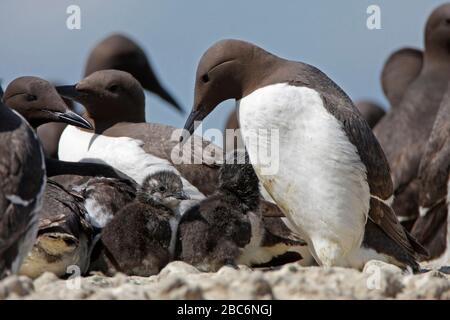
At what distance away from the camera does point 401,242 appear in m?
12.9

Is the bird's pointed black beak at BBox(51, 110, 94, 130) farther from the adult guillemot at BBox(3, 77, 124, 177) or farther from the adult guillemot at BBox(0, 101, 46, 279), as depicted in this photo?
the adult guillemot at BBox(0, 101, 46, 279)

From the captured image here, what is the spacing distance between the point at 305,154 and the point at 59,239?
2.20m

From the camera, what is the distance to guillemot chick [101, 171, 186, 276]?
12352 millimetres

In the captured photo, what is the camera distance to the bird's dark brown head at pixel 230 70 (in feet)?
41.5

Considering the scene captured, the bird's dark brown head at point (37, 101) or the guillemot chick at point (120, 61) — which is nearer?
the bird's dark brown head at point (37, 101)

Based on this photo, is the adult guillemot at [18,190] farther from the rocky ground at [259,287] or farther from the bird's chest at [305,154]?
the bird's chest at [305,154]

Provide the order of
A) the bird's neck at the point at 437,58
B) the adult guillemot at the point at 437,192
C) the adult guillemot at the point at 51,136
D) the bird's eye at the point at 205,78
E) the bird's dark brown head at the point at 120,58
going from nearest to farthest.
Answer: the bird's eye at the point at 205,78 → the adult guillemot at the point at 437,192 → the bird's neck at the point at 437,58 → the bird's dark brown head at the point at 120,58 → the adult guillemot at the point at 51,136

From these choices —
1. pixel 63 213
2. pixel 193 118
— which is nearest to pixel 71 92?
pixel 193 118

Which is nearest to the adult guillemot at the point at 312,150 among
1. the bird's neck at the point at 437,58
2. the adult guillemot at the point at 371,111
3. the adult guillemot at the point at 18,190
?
A: the adult guillemot at the point at 18,190

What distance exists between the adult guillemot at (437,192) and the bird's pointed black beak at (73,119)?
4.57 meters

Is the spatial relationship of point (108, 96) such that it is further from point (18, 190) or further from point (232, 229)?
point (18, 190)

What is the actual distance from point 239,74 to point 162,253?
1728 mm

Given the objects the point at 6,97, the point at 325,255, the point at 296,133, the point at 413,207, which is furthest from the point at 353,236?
the point at 413,207
